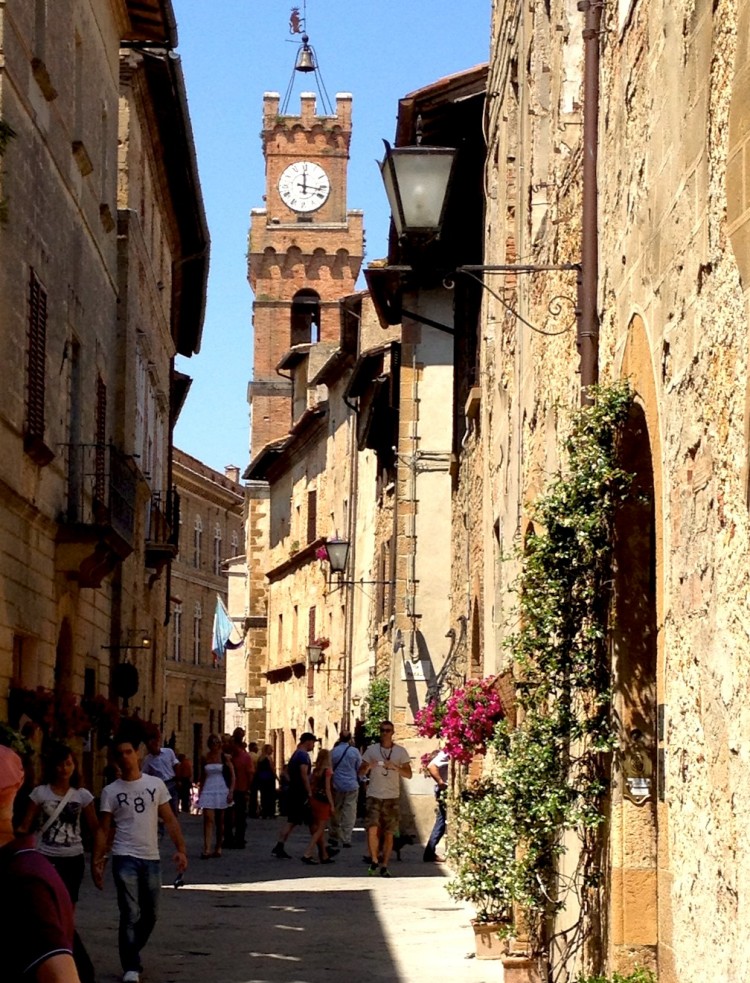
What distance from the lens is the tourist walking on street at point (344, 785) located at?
950 inches

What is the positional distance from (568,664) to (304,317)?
6913 cm

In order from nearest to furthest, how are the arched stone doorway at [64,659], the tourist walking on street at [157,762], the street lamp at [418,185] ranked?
the street lamp at [418,185]
the arched stone doorway at [64,659]
the tourist walking on street at [157,762]

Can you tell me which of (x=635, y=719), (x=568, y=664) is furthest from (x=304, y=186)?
(x=635, y=719)

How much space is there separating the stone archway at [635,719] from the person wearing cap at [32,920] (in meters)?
4.20

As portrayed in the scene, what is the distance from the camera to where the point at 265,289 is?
76688 millimetres

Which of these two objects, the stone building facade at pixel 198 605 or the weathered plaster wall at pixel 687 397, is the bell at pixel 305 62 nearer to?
the stone building facade at pixel 198 605

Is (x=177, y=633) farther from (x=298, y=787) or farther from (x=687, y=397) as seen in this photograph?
(x=687, y=397)

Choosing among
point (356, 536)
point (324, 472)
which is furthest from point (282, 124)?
point (356, 536)

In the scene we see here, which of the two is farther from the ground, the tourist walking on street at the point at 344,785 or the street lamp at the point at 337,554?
the street lamp at the point at 337,554

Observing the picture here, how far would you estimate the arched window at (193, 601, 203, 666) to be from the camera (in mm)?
66750

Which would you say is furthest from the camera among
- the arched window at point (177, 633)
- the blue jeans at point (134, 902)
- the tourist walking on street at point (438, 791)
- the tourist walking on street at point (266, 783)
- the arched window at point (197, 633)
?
the arched window at point (197, 633)

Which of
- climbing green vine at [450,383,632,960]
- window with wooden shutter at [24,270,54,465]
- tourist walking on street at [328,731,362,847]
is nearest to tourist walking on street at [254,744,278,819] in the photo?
tourist walking on street at [328,731,362,847]

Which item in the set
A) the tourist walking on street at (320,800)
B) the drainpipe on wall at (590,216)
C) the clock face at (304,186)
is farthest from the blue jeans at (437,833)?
the clock face at (304,186)

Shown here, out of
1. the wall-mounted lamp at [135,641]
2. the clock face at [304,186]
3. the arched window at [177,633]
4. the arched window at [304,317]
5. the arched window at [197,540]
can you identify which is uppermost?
the clock face at [304,186]
